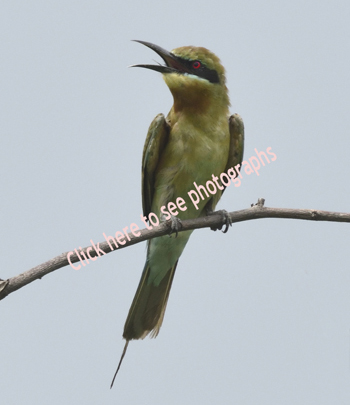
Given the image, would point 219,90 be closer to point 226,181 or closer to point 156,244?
point 226,181

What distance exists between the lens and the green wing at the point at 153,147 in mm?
4125

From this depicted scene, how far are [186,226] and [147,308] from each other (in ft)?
3.11

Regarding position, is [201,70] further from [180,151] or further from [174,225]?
[174,225]

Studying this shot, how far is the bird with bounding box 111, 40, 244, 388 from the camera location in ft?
13.2

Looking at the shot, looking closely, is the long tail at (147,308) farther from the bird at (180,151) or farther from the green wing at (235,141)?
the green wing at (235,141)

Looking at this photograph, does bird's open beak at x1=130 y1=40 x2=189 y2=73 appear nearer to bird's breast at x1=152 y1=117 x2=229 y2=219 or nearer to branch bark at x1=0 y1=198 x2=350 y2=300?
bird's breast at x1=152 y1=117 x2=229 y2=219

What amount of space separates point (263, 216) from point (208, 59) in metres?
1.35

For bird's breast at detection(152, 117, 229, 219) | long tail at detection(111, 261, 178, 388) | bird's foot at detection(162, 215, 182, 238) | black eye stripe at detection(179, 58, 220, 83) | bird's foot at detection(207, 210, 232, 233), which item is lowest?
long tail at detection(111, 261, 178, 388)

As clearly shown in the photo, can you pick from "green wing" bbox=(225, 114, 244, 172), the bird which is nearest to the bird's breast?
the bird

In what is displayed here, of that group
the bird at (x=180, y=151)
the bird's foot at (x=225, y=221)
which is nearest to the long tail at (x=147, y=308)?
the bird at (x=180, y=151)

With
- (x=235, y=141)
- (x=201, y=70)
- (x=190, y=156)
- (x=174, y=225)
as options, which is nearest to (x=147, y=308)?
(x=174, y=225)

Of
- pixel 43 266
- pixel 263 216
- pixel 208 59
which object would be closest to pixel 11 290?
pixel 43 266

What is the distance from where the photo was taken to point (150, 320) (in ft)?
14.0

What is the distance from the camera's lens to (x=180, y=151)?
404cm
